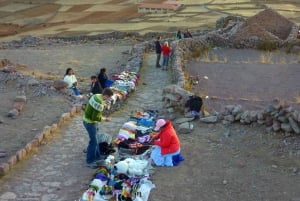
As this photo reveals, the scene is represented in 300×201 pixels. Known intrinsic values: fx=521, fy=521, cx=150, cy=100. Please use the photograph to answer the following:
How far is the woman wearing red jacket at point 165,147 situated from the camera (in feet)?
40.5

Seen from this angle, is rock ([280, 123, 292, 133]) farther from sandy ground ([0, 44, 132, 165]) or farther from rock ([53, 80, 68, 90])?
rock ([53, 80, 68, 90])

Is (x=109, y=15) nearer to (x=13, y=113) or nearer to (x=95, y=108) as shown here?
(x=13, y=113)

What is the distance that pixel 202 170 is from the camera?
478 inches

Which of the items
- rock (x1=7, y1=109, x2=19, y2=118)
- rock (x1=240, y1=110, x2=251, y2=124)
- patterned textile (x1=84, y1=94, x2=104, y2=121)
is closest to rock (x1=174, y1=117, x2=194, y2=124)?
rock (x1=240, y1=110, x2=251, y2=124)

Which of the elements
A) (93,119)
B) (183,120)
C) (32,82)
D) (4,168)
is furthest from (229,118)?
(32,82)

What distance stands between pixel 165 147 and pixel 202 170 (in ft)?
3.35

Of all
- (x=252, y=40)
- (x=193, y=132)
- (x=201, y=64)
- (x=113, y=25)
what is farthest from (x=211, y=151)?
(x=113, y=25)

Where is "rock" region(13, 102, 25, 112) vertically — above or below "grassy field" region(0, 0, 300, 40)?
above

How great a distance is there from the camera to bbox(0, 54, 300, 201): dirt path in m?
10.9

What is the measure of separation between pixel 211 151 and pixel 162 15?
5397 cm

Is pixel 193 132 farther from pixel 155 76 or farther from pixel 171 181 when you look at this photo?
pixel 155 76

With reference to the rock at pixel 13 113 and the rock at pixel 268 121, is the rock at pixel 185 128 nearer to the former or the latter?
the rock at pixel 268 121

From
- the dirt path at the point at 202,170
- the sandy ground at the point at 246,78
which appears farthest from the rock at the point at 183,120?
the sandy ground at the point at 246,78

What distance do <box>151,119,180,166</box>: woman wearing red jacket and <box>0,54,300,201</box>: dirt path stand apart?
0.99 ft
